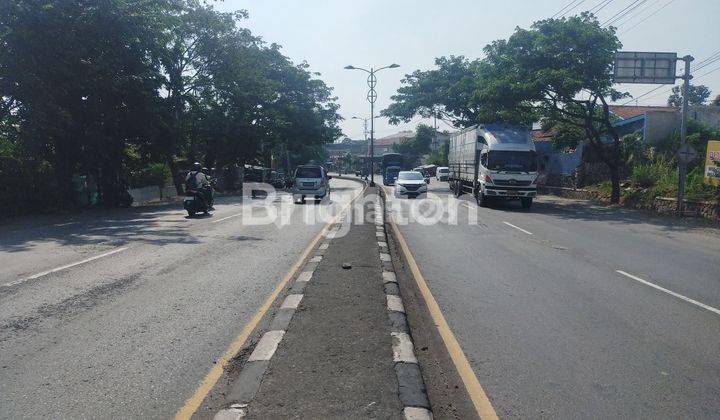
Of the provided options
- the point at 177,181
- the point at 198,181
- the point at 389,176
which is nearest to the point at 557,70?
the point at 198,181

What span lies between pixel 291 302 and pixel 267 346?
1677 millimetres

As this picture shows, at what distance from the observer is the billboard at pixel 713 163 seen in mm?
20859

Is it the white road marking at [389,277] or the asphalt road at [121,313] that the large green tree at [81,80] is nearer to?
the asphalt road at [121,313]

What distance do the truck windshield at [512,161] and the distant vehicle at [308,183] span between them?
885cm

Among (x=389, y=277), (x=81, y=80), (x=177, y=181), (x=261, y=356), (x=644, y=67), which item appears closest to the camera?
(x=261, y=356)

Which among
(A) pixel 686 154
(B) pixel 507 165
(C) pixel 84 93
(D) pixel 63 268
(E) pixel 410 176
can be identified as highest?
(C) pixel 84 93

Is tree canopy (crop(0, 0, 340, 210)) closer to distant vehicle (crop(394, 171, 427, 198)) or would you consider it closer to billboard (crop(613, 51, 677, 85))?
distant vehicle (crop(394, 171, 427, 198))

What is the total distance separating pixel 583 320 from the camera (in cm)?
651

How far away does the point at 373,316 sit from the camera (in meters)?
6.23

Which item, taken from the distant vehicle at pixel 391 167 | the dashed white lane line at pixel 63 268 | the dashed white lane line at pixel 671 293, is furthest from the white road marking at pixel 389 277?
the distant vehicle at pixel 391 167

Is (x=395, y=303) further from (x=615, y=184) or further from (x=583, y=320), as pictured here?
(x=615, y=184)

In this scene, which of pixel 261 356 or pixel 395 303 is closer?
pixel 261 356

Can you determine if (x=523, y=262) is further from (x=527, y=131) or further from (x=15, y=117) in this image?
(x=15, y=117)

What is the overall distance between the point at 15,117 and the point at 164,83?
23.2 ft
